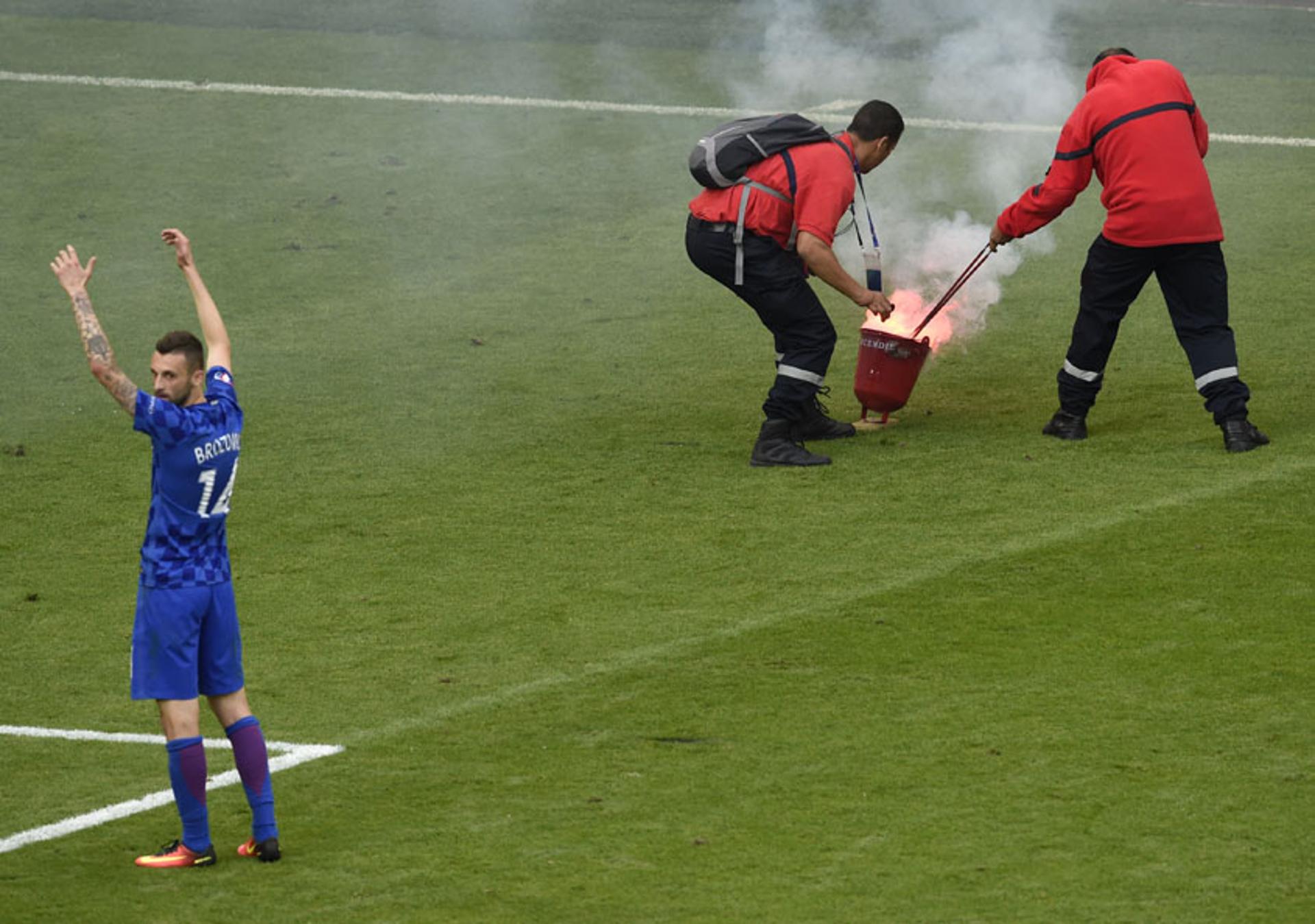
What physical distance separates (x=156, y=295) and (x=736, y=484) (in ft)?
17.8

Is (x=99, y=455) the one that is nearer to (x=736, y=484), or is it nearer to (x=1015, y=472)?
(x=736, y=484)

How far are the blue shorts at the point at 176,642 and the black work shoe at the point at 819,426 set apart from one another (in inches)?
181

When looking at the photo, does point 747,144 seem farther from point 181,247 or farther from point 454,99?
point 454,99

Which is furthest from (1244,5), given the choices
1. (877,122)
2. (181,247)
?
(181,247)

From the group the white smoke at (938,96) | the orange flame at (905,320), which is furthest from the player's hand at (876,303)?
the white smoke at (938,96)

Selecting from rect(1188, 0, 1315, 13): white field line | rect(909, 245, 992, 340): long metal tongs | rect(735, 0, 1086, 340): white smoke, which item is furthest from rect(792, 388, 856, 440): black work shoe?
rect(1188, 0, 1315, 13): white field line

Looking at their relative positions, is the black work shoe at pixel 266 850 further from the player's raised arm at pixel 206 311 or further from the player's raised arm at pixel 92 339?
the player's raised arm at pixel 206 311

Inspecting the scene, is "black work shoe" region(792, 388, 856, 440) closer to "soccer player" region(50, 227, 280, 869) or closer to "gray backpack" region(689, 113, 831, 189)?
"gray backpack" region(689, 113, 831, 189)

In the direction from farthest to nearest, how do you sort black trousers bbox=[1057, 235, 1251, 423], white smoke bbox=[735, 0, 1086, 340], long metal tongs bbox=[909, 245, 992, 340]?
1. white smoke bbox=[735, 0, 1086, 340]
2. long metal tongs bbox=[909, 245, 992, 340]
3. black trousers bbox=[1057, 235, 1251, 423]

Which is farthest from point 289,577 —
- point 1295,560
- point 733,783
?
point 1295,560

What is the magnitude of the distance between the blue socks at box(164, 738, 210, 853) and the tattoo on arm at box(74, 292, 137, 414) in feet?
3.02

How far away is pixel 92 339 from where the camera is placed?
575 cm

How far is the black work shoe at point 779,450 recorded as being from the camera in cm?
972

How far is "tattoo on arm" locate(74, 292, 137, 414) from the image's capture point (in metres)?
5.62
